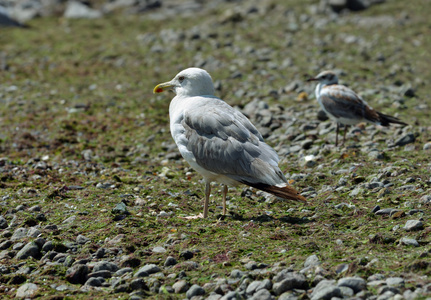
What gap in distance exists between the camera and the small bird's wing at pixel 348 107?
375 inches

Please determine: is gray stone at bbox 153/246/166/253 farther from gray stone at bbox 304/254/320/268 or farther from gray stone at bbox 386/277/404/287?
gray stone at bbox 386/277/404/287

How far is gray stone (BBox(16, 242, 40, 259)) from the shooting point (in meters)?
5.87

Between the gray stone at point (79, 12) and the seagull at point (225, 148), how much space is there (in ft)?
51.5

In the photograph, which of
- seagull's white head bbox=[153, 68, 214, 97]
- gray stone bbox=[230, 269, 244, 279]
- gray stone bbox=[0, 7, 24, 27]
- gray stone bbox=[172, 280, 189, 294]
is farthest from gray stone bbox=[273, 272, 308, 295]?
gray stone bbox=[0, 7, 24, 27]

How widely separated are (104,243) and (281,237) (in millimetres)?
1925

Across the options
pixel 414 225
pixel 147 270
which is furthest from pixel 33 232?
pixel 414 225

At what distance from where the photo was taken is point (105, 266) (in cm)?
548

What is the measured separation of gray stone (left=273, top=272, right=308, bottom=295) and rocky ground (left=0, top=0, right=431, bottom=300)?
A: 0.01 metres

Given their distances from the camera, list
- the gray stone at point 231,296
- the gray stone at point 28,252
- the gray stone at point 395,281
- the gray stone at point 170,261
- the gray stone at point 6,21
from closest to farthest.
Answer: the gray stone at point 395,281, the gray stone at point 231,296, the gray stone at point 170,261, the gray stone at point 28,252, the gray stone at point 6,21

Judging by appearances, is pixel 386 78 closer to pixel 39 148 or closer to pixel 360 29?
pixel 360 29

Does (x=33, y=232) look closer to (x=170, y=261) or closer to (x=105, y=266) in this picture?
(x=105, y=266)

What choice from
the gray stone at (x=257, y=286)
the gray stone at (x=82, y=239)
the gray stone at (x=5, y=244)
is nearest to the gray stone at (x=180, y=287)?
the gray stone at (x=257, y=286)

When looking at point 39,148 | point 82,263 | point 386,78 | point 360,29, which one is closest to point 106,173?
point 39,148

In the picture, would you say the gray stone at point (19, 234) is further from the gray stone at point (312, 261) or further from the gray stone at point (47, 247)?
the gray stone at point (312, 261)
